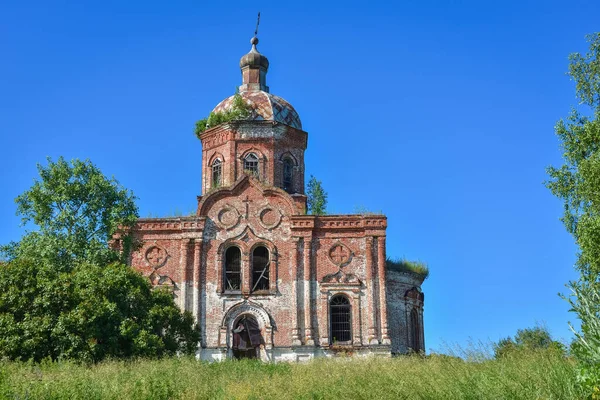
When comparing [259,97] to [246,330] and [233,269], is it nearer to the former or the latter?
[233,269]

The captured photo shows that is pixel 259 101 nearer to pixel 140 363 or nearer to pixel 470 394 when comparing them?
pixel 140 363

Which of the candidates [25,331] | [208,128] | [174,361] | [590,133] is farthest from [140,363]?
[208,128]

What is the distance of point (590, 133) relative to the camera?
57.2 feet

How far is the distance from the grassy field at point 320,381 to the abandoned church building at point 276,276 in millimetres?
8441

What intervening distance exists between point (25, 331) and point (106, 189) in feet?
20.6

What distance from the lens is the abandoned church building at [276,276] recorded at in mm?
25281

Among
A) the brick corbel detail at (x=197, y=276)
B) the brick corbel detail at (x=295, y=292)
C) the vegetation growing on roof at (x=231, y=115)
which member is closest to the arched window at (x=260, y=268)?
the brick corbel detail at (x=295, y=292)

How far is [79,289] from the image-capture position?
19.7 meters

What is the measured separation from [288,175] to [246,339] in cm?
741

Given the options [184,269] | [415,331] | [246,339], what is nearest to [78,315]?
[184,269]

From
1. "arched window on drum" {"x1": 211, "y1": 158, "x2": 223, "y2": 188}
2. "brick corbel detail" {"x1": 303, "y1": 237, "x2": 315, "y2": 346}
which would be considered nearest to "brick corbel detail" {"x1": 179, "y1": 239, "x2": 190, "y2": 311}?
"arched window on drum" {"x1": 211, "y1": 158, "x2": 223, "y2": 188}

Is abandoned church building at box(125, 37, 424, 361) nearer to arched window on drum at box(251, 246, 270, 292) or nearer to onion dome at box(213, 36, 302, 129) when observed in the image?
arched window on drum at box(251, 246, 270, 292)

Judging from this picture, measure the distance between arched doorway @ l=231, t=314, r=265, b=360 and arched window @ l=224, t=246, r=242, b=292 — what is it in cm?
124

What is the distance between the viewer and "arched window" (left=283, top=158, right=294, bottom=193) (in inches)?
1152
